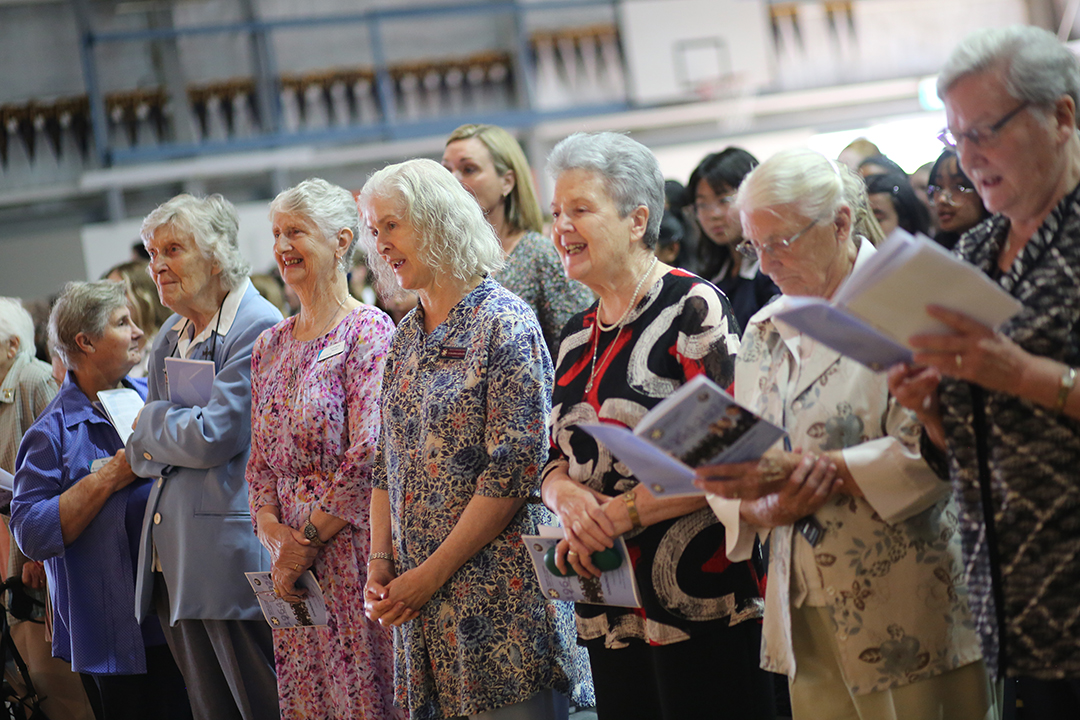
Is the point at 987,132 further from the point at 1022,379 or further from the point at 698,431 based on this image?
the point at 698,431

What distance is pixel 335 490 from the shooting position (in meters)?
2.36

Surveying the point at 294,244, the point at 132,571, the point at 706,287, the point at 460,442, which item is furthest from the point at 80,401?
the point at 706,287

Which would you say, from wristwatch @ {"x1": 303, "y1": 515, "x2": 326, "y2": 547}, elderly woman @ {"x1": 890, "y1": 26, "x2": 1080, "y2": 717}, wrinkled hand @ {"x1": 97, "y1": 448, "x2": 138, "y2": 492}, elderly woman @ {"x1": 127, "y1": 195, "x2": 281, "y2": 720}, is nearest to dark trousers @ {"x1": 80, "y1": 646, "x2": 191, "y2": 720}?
elderly woman @ {"x1": 127, "y1": 195, "x2": 281, "y2": 720}

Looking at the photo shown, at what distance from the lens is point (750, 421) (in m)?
1.38

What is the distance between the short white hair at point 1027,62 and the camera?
1315mm

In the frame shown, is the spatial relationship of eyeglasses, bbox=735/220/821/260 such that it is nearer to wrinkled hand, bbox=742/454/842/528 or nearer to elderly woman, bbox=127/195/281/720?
wrinkled hand, bbox=742/454/842/528

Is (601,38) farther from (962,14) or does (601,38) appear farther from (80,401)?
(80,401)

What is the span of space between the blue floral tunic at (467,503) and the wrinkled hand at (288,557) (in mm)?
351

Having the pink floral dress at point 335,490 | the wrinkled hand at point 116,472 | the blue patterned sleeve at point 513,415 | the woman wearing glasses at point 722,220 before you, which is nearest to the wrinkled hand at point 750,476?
the blue patterned sleeve at point 513,415

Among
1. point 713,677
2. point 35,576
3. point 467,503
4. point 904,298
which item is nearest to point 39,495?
point 35,576

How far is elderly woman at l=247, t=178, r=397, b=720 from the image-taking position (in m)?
2.38

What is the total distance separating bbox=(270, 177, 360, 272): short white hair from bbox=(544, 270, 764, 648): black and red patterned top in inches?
36.8

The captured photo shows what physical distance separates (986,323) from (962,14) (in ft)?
29.6

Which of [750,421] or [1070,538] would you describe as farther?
[750,421]
